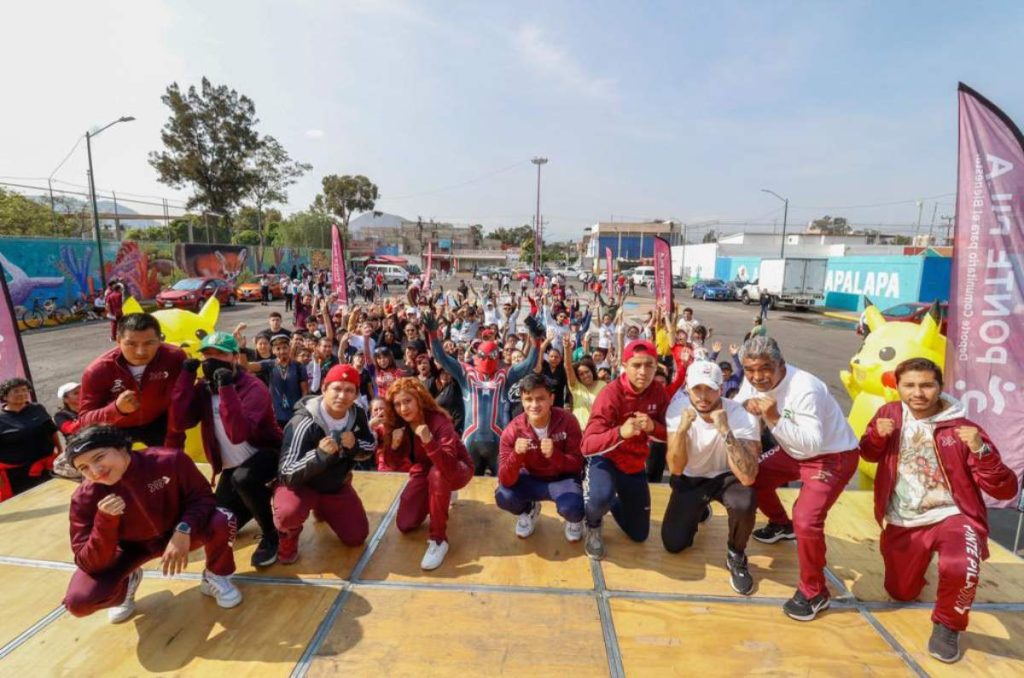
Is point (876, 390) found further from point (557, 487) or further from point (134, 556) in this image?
point (134, 556)

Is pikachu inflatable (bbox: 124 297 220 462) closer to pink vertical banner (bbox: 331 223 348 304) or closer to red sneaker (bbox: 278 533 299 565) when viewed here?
red sneaker (bbox: 278 533 299 565)

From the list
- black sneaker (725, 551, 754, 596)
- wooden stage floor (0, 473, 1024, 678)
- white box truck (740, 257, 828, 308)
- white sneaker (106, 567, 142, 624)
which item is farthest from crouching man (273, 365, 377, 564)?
white box truck (740, 257, 828, 308)

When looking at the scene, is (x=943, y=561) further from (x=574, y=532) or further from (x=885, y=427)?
(x=574, y=532)

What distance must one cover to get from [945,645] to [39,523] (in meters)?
6.25

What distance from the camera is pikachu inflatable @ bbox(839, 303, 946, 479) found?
4598mm

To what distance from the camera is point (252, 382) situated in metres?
3.54

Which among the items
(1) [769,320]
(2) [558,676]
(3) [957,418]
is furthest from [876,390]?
(1) [769,320]

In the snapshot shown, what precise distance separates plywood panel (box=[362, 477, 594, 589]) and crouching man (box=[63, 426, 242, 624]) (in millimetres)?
1019

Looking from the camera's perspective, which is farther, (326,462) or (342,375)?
(342,375)

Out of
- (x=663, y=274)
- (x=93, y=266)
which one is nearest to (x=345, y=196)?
(x=93, y=266)

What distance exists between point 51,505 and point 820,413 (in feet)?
19.9

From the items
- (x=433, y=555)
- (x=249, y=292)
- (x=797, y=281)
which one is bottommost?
(x=433, y=555)

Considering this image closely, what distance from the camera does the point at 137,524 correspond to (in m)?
2.74

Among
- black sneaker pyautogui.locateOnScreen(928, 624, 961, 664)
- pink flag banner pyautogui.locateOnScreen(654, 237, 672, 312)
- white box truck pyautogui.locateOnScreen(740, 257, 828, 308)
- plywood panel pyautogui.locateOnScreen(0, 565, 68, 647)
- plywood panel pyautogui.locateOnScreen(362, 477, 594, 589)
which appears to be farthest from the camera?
white box truck pyautogui.locateOnScreen(740, 257, 828, 308)
